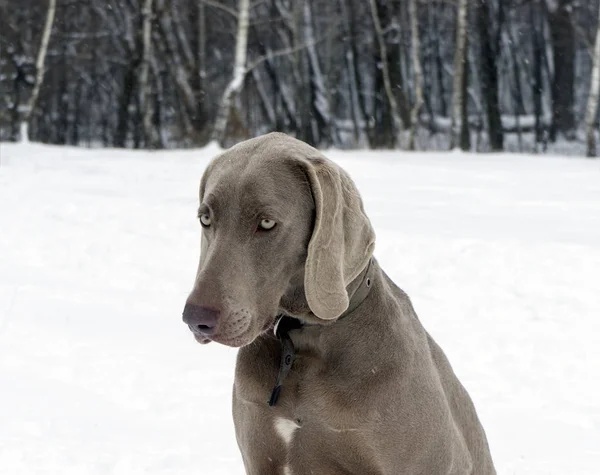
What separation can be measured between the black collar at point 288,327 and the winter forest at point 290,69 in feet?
46.4

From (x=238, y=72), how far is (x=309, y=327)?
47.7 feet

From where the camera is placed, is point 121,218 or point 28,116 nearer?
point 121,218

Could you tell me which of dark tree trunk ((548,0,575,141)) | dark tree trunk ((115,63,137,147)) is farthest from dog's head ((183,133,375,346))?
dark tree trunk ((548,0,575,141))

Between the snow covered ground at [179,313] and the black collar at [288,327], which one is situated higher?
the black collar at [288,327]

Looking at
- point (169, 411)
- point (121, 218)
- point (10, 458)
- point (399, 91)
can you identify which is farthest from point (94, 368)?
point (399, 91)

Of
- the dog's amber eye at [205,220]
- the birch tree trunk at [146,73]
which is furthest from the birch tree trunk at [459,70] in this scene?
the dog's amber eye at [205,220]

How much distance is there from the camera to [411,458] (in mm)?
2441

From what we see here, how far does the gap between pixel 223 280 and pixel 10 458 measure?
2.73 m

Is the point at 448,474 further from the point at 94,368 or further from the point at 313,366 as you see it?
the point at 94,368

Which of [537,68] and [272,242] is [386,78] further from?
[272,242]

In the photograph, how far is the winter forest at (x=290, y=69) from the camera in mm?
19594

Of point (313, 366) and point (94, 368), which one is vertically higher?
point (313, 366)

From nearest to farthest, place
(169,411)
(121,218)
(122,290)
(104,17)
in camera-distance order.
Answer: (169,411)
(122,290)
(121,218)
(104,17)

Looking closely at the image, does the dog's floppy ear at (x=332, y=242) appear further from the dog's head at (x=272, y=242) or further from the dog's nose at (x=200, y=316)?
the dog's nose at (x=200, y=316)
